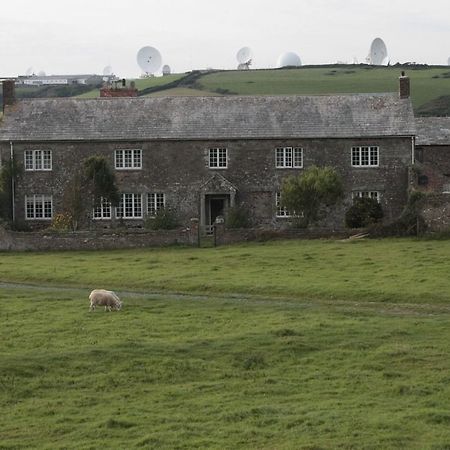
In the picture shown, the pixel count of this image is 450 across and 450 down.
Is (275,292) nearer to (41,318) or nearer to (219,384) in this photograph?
(41,318)

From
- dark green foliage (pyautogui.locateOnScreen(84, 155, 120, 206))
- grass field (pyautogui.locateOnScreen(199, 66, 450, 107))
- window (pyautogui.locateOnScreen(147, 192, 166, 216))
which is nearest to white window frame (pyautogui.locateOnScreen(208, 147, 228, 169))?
window (pyautogui.locateOnScreen(147, 192, 166, 216))

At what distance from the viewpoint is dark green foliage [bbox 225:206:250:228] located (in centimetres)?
6525

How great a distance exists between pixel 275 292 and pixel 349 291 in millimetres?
2898

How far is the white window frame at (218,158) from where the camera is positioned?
69438 mm

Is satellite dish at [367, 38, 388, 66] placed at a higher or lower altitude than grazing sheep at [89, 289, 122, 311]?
higher

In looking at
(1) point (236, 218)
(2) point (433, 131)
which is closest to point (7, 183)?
(1) point (236, 218)

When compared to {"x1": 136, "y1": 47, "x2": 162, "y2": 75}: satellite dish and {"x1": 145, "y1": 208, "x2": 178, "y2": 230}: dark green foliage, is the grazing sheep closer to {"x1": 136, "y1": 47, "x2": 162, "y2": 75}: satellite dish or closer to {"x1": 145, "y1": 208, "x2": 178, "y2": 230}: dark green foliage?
{"x1": 145, "y1": 208, "x2": 178, "y2": 230}: dark green foliage

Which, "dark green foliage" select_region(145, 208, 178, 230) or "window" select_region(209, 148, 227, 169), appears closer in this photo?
"dark green foliage" select_region(145, 208, 178, 230)

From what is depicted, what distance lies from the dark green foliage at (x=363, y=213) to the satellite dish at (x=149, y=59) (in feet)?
333

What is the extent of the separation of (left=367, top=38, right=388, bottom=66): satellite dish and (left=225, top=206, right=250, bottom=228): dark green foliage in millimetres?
98956

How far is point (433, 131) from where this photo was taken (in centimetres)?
8150

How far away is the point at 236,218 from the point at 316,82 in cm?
9375

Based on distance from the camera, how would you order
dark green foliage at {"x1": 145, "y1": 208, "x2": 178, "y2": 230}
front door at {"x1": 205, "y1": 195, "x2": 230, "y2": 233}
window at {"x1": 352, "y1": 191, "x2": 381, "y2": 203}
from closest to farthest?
1. dark green foliage at {"x1": 145, "y1": 208, "x2": 178, "y2": 230}
2. window at {"x1": 352, "y1": 191, "x2": 381, "y2": 203}
3. front door at {"x1": 205, "y1": 195, "x2": 230, "y2": 233}

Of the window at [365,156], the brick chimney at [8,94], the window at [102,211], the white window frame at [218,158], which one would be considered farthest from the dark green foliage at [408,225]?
the brick chimney at [8,94]
